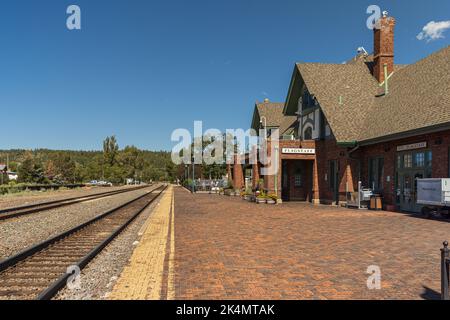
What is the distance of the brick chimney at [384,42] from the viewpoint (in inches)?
1072

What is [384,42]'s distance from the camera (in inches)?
1072

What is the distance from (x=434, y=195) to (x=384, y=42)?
590 inches

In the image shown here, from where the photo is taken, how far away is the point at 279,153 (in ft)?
89.7

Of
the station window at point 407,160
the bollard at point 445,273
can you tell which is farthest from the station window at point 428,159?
the bollard at point 445,273

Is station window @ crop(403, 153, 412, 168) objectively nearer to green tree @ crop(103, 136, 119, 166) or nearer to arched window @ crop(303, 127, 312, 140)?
arched window @ crop(303, 127, 312, 140)

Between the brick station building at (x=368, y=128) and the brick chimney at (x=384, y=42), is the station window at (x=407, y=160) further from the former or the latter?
the brick chimney at (x=384, y=42)

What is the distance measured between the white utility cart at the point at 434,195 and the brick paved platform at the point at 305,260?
228 cm

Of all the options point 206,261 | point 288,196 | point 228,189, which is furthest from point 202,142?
point 206,261

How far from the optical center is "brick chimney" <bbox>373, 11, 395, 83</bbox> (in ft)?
89.4

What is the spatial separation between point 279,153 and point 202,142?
5112 cm

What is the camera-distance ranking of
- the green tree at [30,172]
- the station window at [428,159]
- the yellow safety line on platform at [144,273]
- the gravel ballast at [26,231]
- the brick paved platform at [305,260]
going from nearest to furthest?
the yellow safety line on platform at [144,273] < the brick paved platform at [305,260] < the gravel ballast at [26,231] < the station window at [428,159] < the green tree at [30,172]

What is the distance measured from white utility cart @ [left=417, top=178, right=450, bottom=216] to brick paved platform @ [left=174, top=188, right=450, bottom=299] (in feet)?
7.48

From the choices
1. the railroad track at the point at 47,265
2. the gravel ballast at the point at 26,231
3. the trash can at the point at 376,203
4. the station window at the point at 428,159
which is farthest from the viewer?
the trash can at the point at 376,203
